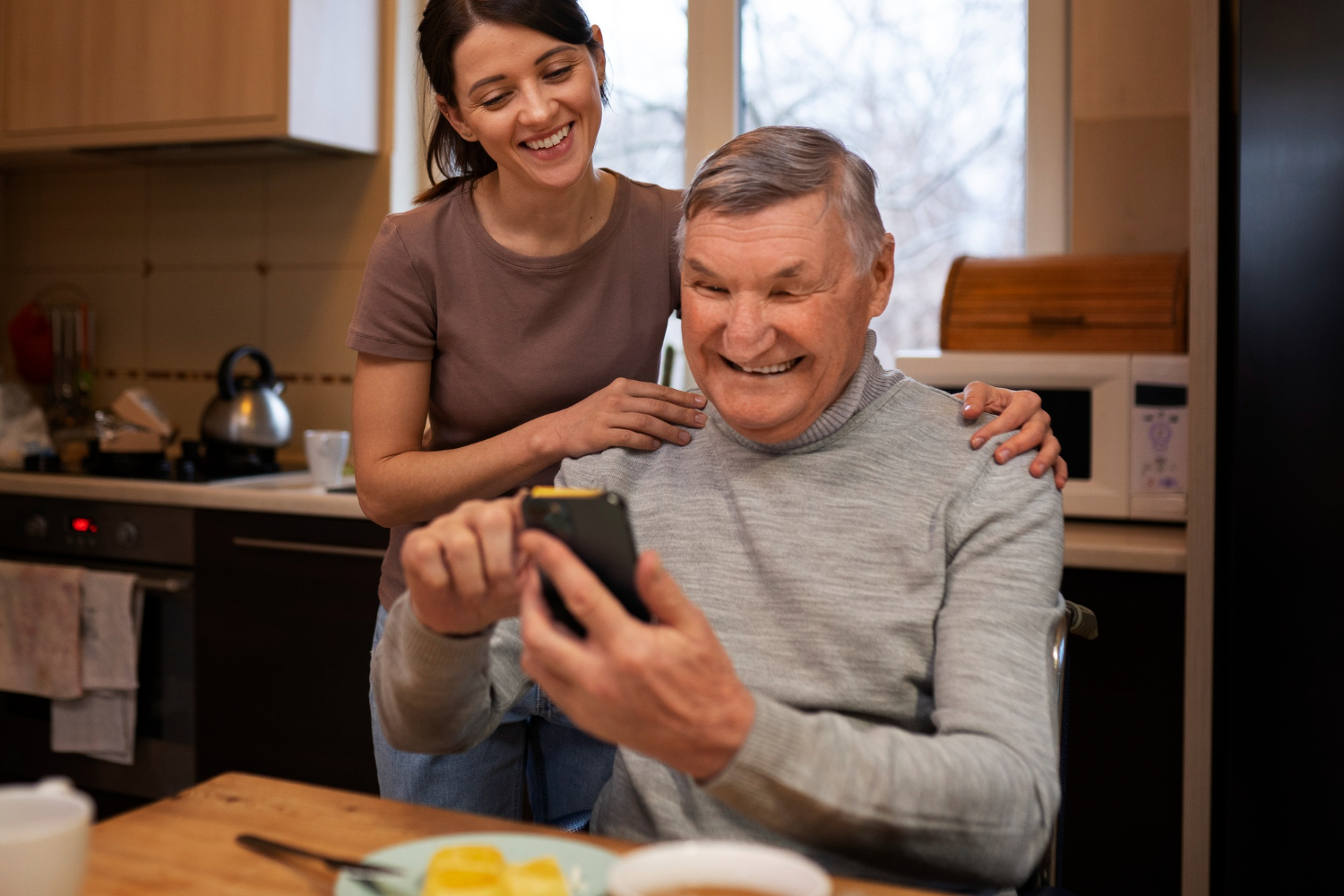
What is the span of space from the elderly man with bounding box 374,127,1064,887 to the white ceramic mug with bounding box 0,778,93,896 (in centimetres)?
28

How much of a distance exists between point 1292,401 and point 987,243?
1131 mm

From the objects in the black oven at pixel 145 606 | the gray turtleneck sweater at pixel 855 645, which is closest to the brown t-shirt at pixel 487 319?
the gray turtleneck sweater at pixel 855 645

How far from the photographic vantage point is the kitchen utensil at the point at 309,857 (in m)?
0.79

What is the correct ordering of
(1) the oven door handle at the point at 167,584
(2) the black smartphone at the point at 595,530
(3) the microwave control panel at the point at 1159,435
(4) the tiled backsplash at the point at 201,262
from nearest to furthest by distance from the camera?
(2) the black smartphone at the point at 595,530 → (3) the microwave control panel at the point at 1159,435 → (1) the oven door handle at the point at 167,584 → (4) the tiled backsplash at the point at 201,262

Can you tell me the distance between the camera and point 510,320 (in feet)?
5.06

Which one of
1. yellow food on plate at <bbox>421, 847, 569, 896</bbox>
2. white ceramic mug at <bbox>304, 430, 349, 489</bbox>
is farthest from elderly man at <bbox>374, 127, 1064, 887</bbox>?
white ceramic mug at <bbox>304, 430, 349, 489</bbox>

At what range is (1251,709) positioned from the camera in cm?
169

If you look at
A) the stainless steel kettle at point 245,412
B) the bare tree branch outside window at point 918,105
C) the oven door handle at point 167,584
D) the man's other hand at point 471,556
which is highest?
the bare tree branch outside window at point 918,105

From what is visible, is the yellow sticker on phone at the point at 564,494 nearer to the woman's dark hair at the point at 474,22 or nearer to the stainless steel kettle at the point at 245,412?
the woman's dark hair at the point at 474,22

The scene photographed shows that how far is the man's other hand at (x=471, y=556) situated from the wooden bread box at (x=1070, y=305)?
143cm

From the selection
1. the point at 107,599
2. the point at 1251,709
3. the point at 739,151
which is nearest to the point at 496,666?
the point at 739,151

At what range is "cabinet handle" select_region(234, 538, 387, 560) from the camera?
242 cm

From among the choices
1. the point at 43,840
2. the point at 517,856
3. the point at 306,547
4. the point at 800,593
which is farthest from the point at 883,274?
the point at 306,547

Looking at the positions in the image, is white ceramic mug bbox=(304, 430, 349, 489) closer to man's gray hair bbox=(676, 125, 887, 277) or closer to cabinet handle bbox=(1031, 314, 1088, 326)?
cabinet handle bbox=(1031, 314, 1088, 326)
